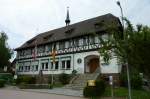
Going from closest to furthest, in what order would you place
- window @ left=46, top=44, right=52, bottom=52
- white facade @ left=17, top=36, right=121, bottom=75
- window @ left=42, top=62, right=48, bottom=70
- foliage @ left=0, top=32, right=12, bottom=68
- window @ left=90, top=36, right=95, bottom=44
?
white facade @ left=17, top=36, right=121, bottom=75 < window @ left=90, top=36, right=95, bottom=44 < window @ left=46, top=44, right=52, bottom=52 < window @ left=42, top=62, right=48, bottom=70 < foliage @ left=0, top=32, right=12, bottom=68

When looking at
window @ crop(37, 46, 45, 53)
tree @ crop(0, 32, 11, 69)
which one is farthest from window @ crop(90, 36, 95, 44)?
tree @ crop(0, 32, 11, 69)

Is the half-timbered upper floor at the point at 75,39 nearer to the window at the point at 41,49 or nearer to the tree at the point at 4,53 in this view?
the window at the point at 41,49

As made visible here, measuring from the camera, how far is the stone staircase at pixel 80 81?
95.9 feet

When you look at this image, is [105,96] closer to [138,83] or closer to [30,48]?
[138,83]

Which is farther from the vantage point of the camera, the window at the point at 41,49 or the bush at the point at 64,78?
the window at the point at 41,49

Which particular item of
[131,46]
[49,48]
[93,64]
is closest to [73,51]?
[93,64]

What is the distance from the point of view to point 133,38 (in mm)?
16609

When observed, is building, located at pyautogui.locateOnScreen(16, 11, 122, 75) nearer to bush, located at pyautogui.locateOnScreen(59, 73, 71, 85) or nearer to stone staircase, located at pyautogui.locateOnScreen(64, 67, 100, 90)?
stone staircase, located at pyautogui.locateOnScreen(64, 67, 100, 90)

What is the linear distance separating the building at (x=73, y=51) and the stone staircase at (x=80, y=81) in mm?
1642

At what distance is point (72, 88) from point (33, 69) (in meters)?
18.6

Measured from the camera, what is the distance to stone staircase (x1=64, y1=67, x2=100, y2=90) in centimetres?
2922

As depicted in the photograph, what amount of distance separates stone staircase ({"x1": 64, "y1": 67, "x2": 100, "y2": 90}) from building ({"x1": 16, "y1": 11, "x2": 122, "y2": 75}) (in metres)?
1.64

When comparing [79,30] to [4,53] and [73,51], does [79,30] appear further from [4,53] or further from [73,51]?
[4,53]

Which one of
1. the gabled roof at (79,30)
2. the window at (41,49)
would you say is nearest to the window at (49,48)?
the gabled roof at (79,30)
